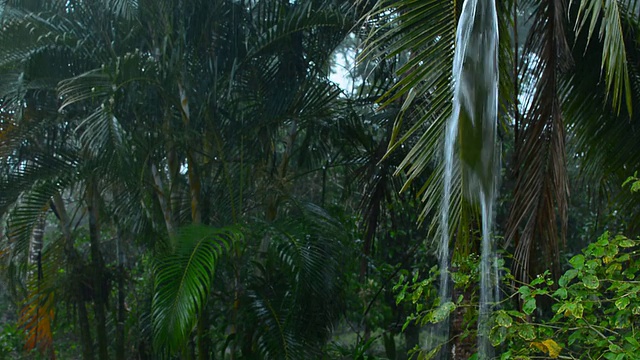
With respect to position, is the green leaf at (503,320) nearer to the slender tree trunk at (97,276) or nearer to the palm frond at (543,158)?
the palm frond at (543,158)

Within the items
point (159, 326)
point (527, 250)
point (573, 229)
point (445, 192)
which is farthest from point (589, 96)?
point (573, 229)

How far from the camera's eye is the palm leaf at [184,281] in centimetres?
500

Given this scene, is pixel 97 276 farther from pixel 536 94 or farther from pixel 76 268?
pixel 536 94

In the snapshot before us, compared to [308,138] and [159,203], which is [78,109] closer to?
[159,203]

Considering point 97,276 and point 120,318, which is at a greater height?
point 97,276

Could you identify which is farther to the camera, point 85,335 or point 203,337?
point 85,335

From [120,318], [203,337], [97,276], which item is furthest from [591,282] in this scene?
[120,318]

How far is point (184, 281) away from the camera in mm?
5184

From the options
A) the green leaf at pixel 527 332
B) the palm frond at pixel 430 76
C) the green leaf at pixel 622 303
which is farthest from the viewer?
the green leaf at pixel 527 332

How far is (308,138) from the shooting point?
721 centimetres

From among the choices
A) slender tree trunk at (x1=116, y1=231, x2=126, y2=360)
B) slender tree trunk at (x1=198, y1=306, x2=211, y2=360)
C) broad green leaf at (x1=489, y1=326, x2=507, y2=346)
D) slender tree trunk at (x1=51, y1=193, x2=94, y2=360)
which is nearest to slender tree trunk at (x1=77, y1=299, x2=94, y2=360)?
slender tree trunk at (x1=51, y1=193, x2=94, y2=360)

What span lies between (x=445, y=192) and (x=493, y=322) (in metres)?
1.16

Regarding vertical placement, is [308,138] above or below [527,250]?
above

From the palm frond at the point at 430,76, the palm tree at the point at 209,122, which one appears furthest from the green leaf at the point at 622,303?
the palm tree at the point at 209,122
